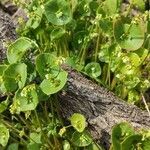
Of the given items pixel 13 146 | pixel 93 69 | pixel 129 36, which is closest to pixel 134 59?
pixel 129 36

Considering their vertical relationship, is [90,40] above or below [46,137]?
above

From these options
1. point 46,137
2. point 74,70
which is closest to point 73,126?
point 46,137

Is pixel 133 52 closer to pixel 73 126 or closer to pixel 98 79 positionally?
pixel 98 79

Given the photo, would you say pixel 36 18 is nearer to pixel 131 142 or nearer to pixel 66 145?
pixel 66 145

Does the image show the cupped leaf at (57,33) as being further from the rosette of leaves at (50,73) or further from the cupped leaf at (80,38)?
the rosette of leaves at (50,73)

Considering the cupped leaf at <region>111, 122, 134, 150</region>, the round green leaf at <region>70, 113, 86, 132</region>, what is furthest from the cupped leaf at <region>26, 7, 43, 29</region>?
the cupped leaf at <region>111, 122, 134, 150</region>

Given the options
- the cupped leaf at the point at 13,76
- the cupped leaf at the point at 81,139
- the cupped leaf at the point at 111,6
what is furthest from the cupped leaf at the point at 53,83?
the cupped leaf at the point at 111,6
